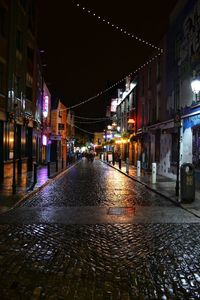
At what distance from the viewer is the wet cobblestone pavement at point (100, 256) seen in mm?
5270

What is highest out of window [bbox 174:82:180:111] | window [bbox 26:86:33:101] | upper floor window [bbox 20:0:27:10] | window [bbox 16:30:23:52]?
upper floor window [bbox 20:0:27:10]

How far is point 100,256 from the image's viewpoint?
686cm

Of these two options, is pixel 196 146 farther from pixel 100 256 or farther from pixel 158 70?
pixel 100 256

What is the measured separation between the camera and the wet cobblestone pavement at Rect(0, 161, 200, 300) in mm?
5270

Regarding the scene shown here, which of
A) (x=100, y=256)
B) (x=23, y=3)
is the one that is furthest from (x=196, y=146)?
(x=23, y=3)

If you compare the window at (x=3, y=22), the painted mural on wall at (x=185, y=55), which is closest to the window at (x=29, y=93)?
the window at (x=3, y=22)

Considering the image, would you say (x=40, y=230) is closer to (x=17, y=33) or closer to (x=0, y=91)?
(x=0, y=91)

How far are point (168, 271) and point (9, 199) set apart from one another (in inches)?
332

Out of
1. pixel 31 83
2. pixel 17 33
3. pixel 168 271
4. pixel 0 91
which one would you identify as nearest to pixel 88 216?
pixel 168 271

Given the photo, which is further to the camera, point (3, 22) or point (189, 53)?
point (3, 22)

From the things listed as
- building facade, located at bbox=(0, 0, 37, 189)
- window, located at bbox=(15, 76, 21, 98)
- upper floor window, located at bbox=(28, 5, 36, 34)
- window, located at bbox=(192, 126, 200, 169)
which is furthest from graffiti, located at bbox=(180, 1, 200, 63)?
upper floor window, located at bbox=(28, 5, 36, 34)

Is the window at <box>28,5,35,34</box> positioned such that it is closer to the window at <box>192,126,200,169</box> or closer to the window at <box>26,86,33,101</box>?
the window at <box>26,86,33,101</box>

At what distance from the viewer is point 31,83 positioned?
2936 cm

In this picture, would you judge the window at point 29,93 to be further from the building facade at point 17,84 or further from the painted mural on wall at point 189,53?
the painted mural on wall at point 189,53
